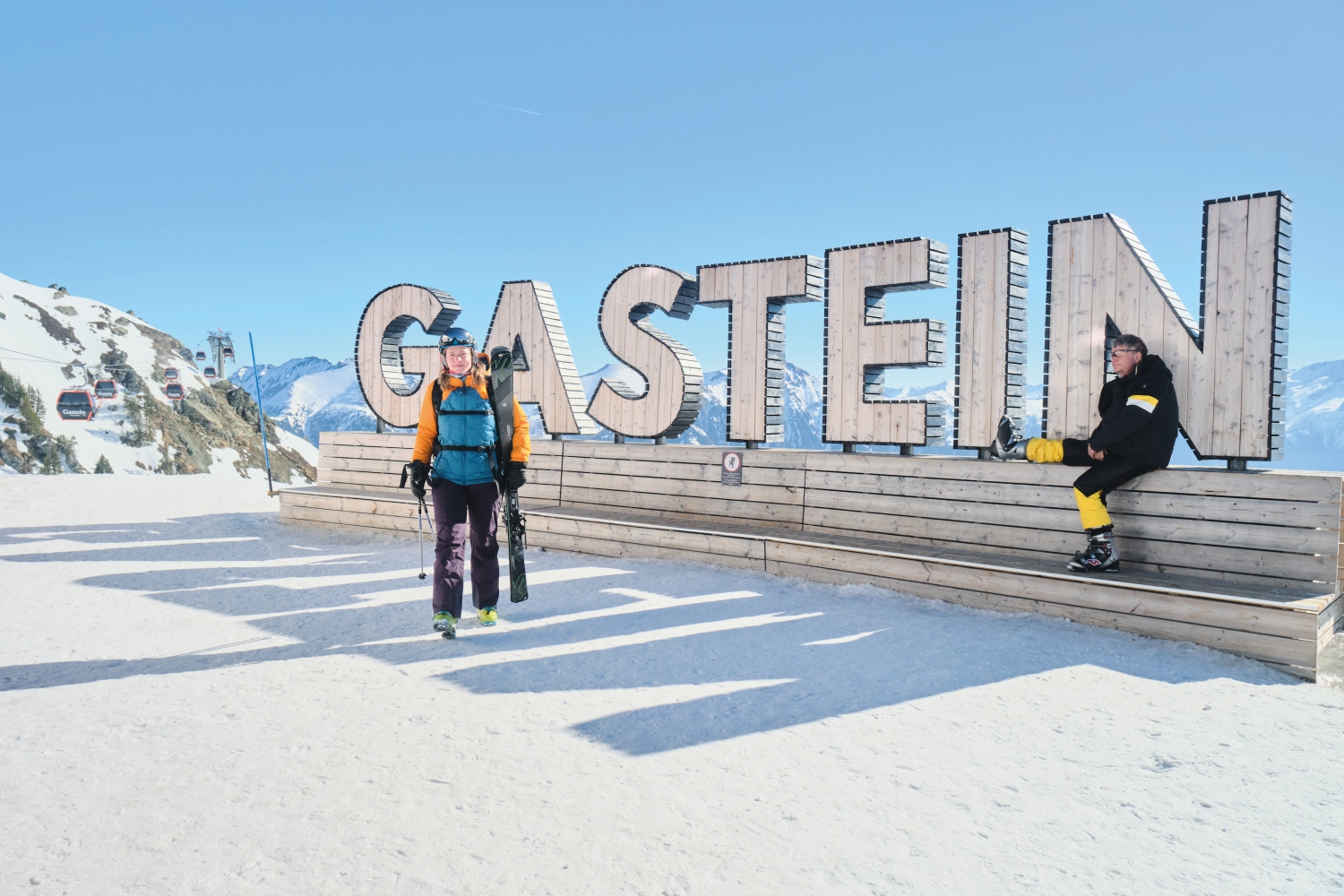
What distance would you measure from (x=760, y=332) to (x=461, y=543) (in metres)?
4.51

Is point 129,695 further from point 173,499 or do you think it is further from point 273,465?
point 273,465

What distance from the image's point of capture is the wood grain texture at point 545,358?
431 inches

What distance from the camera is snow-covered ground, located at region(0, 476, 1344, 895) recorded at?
112 inches

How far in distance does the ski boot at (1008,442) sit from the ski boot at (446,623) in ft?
16.4

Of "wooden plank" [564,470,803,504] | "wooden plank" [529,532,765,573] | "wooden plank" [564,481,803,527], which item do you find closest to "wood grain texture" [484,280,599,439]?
"wooden plank" [564,470,803,504]

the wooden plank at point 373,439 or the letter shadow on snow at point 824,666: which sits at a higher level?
the wooden plank at point 373,439

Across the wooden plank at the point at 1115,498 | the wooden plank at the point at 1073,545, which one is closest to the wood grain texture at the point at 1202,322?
the wooden plank at the point at 1115,498

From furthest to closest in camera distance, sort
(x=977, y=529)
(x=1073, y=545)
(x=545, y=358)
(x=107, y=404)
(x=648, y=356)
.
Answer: (x=107, y=404), (x=545, y=358), (x=648, y=356), (x=977, y=529), (x=1073, y=545)

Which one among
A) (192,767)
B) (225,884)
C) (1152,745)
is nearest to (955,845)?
(1152,745)

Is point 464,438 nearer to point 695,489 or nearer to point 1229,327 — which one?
point 695,489

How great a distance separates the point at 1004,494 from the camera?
7.39 metres

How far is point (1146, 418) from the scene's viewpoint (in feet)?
21.0

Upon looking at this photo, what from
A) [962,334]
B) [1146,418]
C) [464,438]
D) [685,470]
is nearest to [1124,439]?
[1146,418]

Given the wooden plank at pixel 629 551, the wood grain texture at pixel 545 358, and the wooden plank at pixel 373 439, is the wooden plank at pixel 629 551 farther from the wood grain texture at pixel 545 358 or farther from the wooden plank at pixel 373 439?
the wooden plank at pixel 373 439
